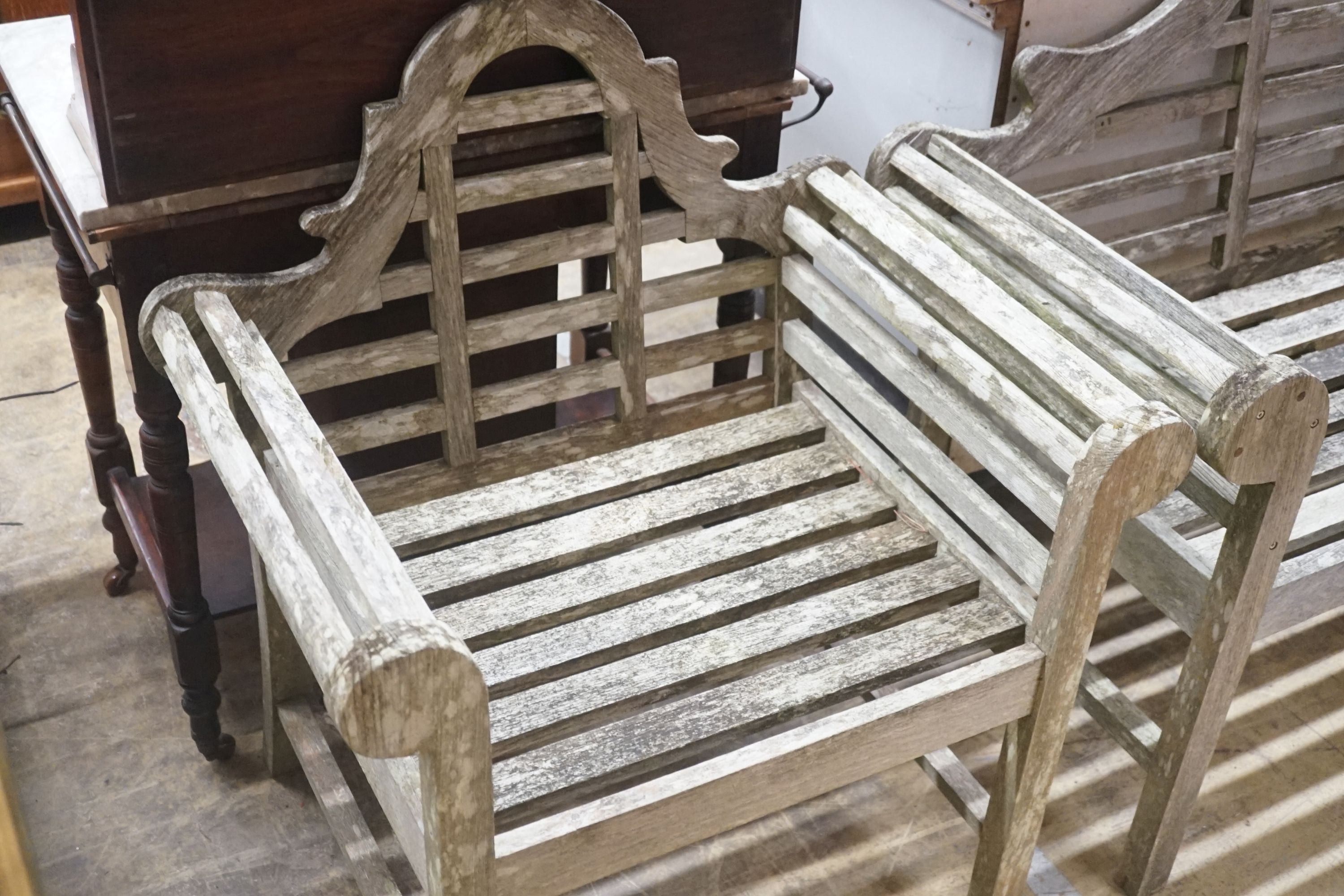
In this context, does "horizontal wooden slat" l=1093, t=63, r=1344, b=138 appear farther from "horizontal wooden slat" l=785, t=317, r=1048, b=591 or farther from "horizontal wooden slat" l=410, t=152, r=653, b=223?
"horizontal wooden slat" l=410, t=152, r=653, b=223

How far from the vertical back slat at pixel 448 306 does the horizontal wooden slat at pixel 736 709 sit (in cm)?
56

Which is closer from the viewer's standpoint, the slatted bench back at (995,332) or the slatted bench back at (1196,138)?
the slatted bench back at (995,332)

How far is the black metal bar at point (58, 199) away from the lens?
77.8 inches

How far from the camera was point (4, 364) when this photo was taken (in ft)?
10.9

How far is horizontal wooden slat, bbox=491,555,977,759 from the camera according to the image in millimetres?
1831

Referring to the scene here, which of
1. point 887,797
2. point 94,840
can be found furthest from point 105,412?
point 887,797

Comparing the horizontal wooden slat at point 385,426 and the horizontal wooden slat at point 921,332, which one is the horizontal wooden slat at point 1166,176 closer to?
the horizontal wooden slat at point 921,332

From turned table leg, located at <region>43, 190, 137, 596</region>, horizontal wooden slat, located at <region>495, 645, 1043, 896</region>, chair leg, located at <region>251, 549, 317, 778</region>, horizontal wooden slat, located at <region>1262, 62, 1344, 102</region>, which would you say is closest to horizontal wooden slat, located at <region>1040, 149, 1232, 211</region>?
horizontal wooden slat, located at <region>1262, 62, 1344, 102</region>

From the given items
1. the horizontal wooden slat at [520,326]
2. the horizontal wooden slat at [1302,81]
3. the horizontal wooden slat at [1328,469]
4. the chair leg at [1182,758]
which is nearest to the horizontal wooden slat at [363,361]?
the horizontal wooden slat at [520,326]

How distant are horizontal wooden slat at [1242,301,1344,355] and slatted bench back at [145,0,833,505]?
953 mm

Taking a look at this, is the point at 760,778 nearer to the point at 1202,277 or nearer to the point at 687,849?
the point at 687,849

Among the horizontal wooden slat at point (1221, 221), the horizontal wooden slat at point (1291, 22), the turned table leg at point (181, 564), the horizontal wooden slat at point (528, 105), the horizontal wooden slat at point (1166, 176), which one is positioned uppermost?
the horizontal wooden slat at point (528, 105)

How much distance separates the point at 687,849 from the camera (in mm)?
2301

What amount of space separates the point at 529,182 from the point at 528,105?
11cm
